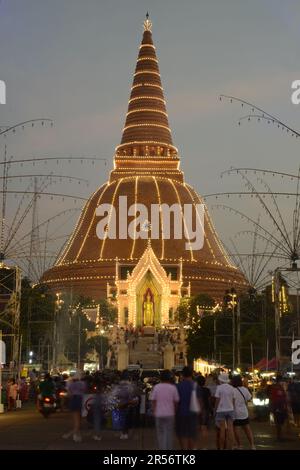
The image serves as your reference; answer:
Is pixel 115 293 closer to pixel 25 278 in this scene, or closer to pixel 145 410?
pixel 25 278

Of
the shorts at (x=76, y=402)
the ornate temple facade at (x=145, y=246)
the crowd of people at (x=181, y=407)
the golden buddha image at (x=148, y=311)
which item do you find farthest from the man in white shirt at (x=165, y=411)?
the golden buddha image at (x=148, y=311)

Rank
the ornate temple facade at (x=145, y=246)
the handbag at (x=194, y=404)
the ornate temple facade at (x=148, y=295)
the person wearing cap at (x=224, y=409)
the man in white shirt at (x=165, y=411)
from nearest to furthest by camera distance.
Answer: the man in white shirt at (x=165, y=411) → the handbag at (x=194, y=404) → the person wearing cap at (x=224, y=409) → the ornate temple facade at (x=148, y=295) → the ornate temple facade at (x=145, y=246)

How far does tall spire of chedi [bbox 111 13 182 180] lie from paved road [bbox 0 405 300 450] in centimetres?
8374

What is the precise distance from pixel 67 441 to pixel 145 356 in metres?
60.9

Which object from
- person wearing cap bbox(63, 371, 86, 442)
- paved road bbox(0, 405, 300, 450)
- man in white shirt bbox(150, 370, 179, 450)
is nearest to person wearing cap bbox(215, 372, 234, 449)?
paved road bbox(0, 405, 300, 450)

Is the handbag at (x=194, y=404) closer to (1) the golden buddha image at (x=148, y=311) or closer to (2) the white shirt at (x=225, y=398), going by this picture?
(2) the white shirt at (x=225, y=398)

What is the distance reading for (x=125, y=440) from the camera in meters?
21.6

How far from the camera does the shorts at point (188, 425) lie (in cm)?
1592

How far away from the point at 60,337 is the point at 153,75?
47.6m

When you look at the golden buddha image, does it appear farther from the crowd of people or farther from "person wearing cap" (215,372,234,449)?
"person wearing cap" (215,372,234,449)

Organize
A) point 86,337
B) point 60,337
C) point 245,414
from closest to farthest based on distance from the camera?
point 245,414 < point 60,337 < point 86,337

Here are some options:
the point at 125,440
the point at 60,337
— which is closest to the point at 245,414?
the point at 125,440

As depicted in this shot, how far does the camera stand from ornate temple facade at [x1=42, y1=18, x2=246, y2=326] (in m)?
99.1

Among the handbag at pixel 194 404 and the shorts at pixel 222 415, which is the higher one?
the handbag at pixel 194 404
